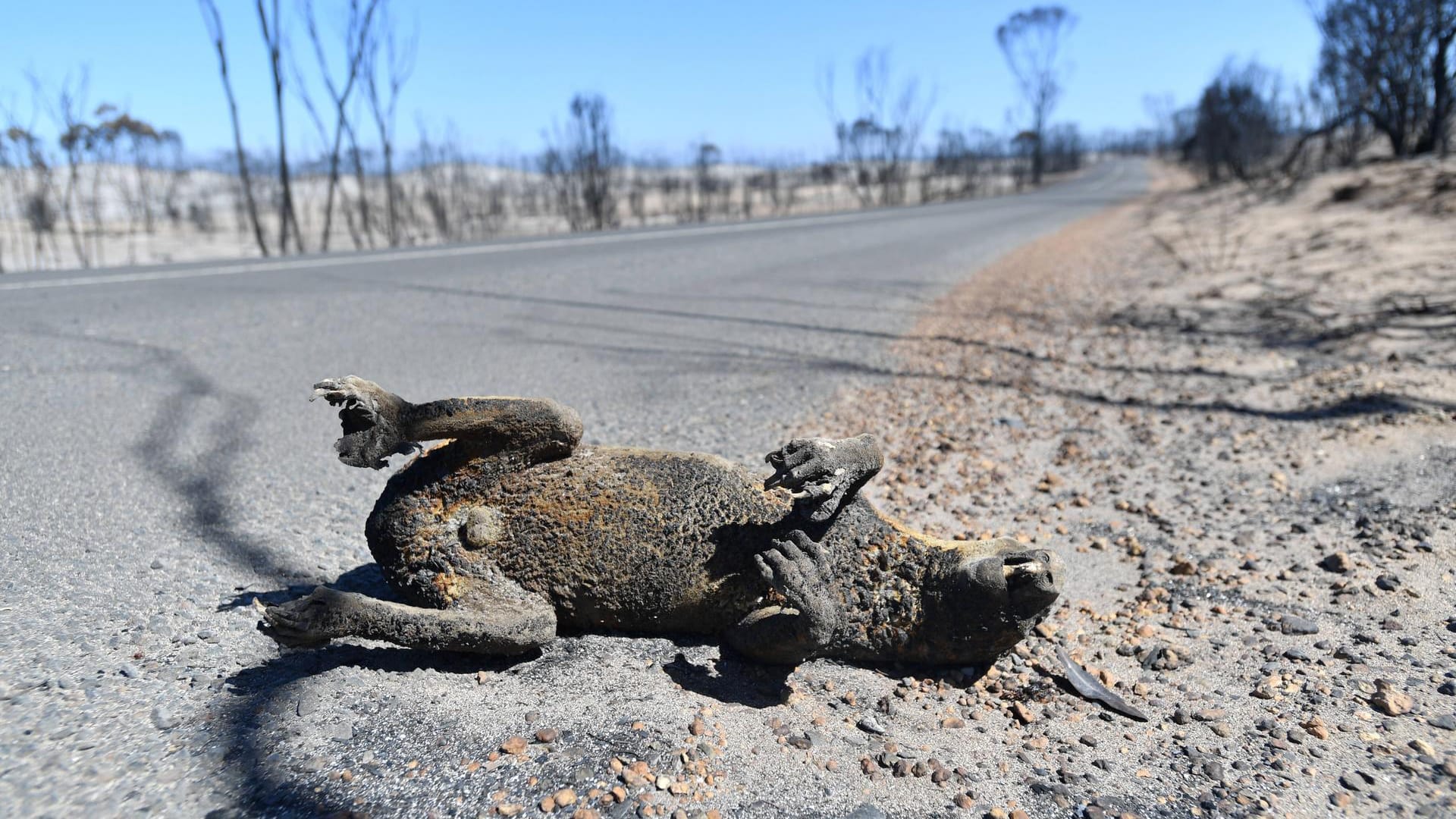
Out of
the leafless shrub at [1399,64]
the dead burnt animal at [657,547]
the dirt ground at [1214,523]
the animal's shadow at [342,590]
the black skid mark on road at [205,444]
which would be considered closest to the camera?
the dirt ground at [1214,523]

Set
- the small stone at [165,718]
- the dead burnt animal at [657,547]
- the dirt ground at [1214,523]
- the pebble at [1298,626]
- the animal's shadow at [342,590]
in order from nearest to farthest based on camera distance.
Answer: the small stone at [165,718], the dirt ground at [1214,523], the dead burnt animal at [657,547], the animal's shadow at [342,590], the pebble at [1298,626]

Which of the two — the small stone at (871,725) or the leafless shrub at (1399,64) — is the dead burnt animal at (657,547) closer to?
the small stone at (871,725)

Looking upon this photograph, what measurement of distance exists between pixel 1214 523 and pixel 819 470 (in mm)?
2526

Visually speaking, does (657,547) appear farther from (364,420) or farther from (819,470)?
(364,420)

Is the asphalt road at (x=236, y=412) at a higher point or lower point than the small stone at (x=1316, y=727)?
higher

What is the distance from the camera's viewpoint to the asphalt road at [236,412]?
81.2 inches

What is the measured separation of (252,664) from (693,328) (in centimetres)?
592

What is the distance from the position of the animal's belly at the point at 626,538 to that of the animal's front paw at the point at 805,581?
150 millimetres

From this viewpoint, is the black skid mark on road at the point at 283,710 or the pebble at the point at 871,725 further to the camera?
the pebble at the point at 871,725

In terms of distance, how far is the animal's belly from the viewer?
2.43 m

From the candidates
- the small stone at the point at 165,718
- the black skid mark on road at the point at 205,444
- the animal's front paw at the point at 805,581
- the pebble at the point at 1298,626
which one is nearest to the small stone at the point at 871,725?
the animal's front paw at the point at 805,581

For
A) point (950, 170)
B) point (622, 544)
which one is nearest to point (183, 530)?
point (622, 544)

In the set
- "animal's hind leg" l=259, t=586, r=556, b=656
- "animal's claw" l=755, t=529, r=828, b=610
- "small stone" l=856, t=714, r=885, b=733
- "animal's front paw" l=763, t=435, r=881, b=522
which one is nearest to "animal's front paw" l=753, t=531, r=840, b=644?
"animal's claw" l=755, t=529, r=828, b=610

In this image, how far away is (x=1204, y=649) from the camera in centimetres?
285
